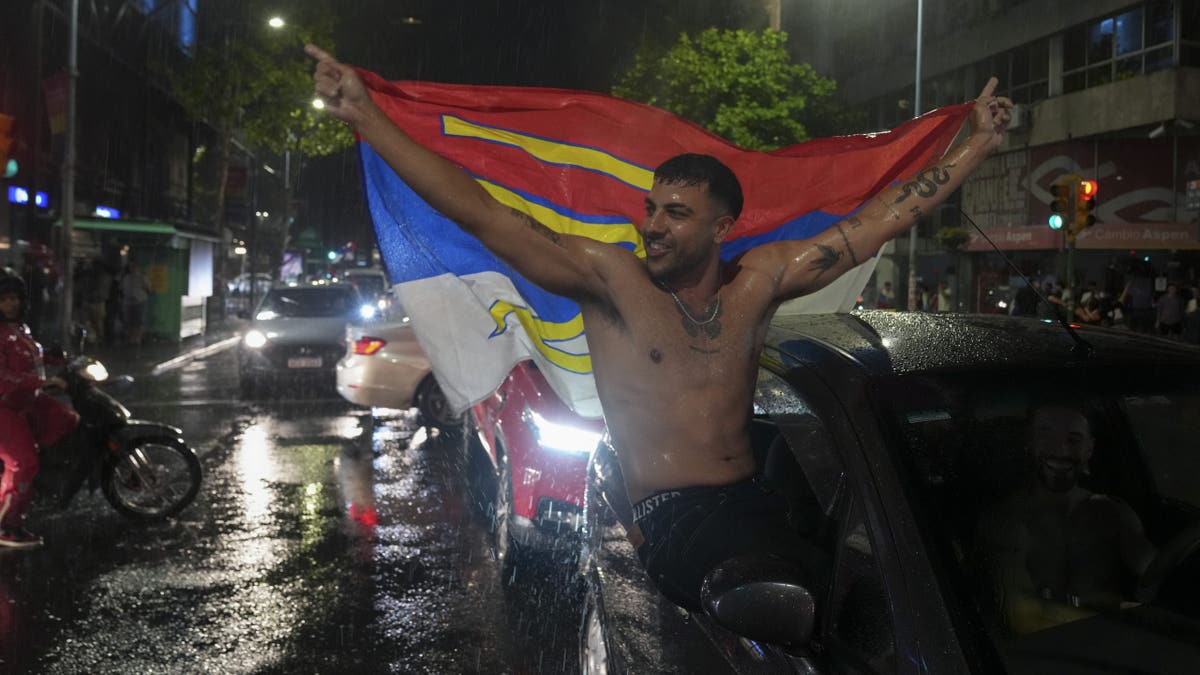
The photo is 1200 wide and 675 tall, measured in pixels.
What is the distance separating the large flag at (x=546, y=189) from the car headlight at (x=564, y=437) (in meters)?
1.24

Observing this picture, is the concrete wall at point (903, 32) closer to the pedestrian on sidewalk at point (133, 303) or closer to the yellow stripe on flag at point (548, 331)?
the pedestrian on sidewalk at point (133, 303)

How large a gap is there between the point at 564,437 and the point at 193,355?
1849 centimetres

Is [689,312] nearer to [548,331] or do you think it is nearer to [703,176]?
[703,176]

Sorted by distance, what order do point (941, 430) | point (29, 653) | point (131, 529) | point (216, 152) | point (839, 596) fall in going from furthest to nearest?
point (216, 152) → point (131, 529) → point (29, 653) → point (941, 430) → point (839, 596)

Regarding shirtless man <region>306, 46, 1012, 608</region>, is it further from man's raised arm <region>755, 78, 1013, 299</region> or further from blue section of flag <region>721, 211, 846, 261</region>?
blue section of flag <region>721, 211, 846, 261</region>

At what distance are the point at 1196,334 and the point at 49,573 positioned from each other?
56.4 feet

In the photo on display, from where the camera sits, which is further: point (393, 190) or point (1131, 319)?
point (1131, 319)

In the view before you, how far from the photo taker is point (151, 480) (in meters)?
7.72

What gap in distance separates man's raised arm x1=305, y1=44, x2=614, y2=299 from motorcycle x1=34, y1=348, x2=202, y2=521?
5277mm

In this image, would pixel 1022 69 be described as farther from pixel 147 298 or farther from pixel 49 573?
pixel 49 573

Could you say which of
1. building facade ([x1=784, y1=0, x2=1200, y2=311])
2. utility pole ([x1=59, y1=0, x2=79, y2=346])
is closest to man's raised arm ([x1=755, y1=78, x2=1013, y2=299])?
utility pole ([x1=59, y1=0, x2=79, y2=346])

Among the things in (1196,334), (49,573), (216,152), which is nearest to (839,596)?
(49,573)

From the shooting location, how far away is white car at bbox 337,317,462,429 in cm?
1190

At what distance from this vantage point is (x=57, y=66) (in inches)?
990
